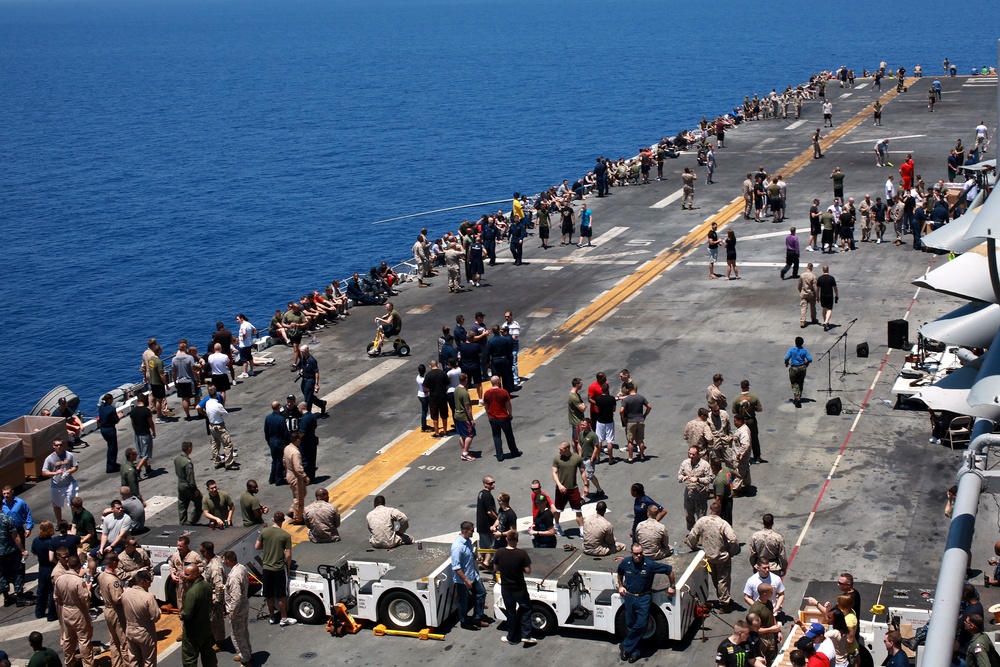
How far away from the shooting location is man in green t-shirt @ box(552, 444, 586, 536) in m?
20.8

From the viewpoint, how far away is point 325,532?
765 inches

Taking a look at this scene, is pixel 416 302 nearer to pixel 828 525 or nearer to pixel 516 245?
pixel 516 245

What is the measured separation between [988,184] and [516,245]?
3408cm

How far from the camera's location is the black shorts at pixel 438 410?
2664 cm

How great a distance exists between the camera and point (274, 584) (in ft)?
59.8

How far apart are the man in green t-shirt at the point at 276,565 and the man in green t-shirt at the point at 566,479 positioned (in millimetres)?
4780

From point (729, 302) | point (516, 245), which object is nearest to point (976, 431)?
point (729, 302)

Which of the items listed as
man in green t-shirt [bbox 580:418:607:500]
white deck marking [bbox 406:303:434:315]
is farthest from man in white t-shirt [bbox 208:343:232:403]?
man in green t-shirt [bbox 580:418:607:500]

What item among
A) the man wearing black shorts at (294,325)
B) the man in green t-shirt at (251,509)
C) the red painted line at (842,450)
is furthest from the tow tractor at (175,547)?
the man wearing black shorts at (294,325)

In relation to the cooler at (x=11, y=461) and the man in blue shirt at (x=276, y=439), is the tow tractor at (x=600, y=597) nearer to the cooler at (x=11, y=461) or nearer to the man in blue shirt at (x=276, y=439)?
the man in blue shirt at (x=276, y=439)

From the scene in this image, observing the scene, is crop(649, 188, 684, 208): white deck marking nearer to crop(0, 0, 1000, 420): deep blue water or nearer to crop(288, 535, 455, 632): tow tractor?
crop(0, 0, 1000, 420): deep blue water

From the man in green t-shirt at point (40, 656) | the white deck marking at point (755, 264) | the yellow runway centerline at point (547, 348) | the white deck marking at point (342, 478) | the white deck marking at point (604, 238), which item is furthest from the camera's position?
the white deck marking at point (604, 238)

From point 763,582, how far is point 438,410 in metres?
11.3

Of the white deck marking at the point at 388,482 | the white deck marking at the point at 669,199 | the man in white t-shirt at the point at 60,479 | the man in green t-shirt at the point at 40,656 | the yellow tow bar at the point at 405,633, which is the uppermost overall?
the man in green t-shirt at the point at 40,656
